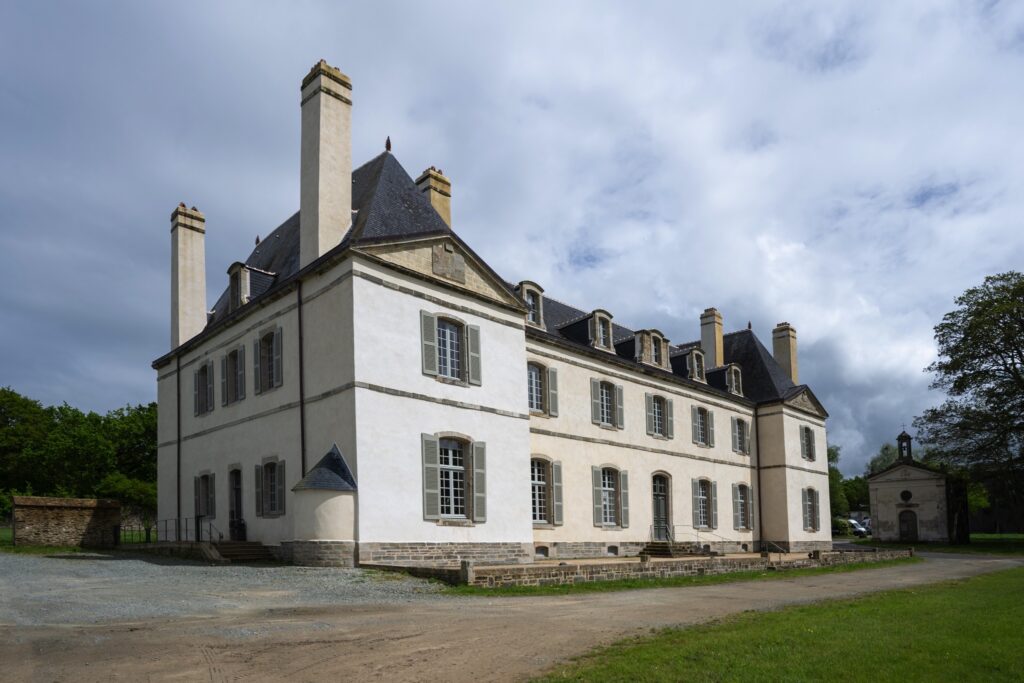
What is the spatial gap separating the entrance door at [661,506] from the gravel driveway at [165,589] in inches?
570

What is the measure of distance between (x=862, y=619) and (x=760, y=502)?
24.1 meters

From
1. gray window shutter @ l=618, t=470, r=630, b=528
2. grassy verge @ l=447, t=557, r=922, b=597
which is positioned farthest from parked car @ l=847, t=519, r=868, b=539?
gray window shutter @ l=618, t=470, r=630, b=528

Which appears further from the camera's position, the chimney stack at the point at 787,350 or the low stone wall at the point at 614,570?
the chimney stack at the point at 787,350

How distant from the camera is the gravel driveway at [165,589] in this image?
10578mm

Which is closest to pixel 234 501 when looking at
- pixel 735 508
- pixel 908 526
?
pixel 735 508

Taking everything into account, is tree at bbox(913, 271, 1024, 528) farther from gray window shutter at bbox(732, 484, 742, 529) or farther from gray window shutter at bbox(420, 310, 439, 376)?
gray window shutter at bbox(420, 310, 439, 376)

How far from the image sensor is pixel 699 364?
105ft

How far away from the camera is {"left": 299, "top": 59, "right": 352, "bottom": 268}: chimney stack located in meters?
19.1

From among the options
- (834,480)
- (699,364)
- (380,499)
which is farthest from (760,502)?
(834,480)

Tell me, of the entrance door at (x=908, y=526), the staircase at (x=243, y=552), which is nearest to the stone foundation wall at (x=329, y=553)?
the staircase at (x=243, y=552)

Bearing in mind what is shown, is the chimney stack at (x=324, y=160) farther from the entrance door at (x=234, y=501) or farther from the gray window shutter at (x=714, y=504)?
the gray window shutter at (x=714, y=504)

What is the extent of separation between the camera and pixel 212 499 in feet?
72.2

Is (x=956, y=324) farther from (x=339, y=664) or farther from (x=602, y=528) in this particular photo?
(x=339, y=664)

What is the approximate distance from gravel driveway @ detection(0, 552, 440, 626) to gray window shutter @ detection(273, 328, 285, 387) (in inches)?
172
